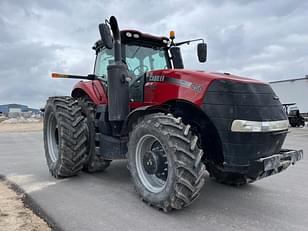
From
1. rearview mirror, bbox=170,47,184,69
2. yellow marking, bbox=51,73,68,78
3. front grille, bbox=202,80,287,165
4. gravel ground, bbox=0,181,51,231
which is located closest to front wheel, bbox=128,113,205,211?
front grille, bbox=202,80,287,165

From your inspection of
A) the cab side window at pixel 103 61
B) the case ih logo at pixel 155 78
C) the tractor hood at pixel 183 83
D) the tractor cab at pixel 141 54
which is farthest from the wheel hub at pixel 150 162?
the cab side window at pixel 103 61

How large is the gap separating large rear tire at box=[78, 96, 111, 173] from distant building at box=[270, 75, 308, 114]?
80.3 feet

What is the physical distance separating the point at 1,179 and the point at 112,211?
3.05 meters

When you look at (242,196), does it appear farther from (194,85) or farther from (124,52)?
(124,52)

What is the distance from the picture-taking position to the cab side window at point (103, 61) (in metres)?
5.12

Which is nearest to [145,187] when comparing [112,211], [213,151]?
[112,211]

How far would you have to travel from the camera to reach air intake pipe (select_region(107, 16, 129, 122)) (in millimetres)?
4234

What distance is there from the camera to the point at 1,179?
550 cm

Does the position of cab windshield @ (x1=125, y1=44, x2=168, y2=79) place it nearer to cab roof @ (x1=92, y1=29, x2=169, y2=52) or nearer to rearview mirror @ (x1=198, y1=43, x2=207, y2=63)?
cab roof @ (x1=92, y1=29, x2=169, y2=52)

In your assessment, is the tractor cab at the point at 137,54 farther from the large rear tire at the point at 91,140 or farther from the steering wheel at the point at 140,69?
the large rear tire at the point at 91,140

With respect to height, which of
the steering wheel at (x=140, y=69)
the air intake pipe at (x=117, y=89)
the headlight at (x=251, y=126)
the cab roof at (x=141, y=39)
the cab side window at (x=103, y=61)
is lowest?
the headlight at (x=251, y=126)

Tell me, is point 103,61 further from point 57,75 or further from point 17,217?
point 17,217

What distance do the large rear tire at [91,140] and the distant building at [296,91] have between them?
24.5m

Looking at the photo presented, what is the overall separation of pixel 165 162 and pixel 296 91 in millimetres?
26978
